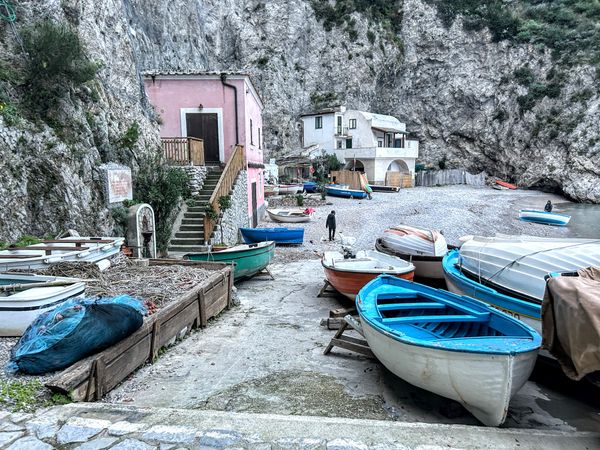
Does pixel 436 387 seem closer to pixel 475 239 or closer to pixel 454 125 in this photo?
pixel 475 239

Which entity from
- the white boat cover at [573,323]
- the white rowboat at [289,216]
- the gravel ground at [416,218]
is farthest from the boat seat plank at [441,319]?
the white rowboat at [289,216]

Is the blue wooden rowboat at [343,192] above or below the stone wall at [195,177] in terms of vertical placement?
below

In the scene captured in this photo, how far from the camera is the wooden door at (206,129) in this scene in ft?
63.5

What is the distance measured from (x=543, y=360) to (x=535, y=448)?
9.25ft

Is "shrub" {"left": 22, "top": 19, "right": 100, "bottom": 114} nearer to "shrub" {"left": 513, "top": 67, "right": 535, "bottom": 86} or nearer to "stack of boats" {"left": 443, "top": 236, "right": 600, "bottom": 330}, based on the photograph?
"stack of boats" {"left": 443, "top": 236, "right": 600, "bottom": 330}

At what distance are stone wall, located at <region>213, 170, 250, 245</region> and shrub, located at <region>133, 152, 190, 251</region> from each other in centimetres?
203

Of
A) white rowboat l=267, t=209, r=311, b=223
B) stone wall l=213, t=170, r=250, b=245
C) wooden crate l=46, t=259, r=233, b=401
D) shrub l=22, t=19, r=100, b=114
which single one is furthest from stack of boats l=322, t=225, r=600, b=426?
white rowboat l=267, t=209, r=311, b=223

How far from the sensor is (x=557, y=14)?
54.0 metres

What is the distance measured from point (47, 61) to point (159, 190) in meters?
4.37

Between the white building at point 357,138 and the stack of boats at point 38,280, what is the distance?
40588 millimetres

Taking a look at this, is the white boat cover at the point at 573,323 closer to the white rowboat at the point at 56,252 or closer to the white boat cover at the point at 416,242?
the white boat cover at the point at 416,242

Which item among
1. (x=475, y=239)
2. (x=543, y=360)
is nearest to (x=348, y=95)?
(x=475, y=239)

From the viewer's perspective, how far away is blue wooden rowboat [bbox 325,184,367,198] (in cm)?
3600

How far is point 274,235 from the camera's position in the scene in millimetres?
18312
